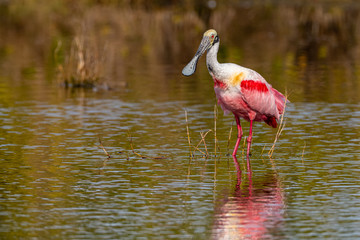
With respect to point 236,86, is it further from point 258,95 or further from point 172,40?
point 172,40

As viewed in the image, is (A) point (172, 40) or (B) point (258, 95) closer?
(B) point (258, 95)

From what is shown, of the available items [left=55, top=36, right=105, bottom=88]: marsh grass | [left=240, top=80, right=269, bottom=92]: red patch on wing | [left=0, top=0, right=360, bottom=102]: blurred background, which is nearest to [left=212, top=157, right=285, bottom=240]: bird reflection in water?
[left=240, top=80, right=269, bottom=92]: red patch on wing

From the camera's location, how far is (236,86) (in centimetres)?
1298

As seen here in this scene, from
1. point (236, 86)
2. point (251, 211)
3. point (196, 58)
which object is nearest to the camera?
point (251, 211)

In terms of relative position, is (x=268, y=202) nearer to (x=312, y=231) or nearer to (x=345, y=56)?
(x=312, y=231)

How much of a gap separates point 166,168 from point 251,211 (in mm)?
2800

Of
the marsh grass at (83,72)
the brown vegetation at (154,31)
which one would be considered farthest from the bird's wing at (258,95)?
the marsh grass at (83,72)

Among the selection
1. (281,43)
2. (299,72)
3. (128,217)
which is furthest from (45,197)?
(281,43)

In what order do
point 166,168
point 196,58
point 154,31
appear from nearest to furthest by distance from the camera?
point 166,168
point 196,58
point 154,31

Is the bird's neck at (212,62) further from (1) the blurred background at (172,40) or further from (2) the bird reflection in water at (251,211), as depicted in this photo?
Answer: (1) the blurred background at (172,40)

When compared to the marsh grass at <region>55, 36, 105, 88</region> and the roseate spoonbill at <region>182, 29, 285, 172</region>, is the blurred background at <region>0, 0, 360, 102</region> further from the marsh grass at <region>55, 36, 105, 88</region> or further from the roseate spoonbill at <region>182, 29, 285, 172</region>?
the roseate spoonbill at <region>182, 29, 285, 172</region>

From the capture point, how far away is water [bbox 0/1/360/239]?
30.8 ft

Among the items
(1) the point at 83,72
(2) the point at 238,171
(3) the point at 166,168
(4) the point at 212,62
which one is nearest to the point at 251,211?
(2) the point at 238,171

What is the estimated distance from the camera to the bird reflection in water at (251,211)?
29.5ft
